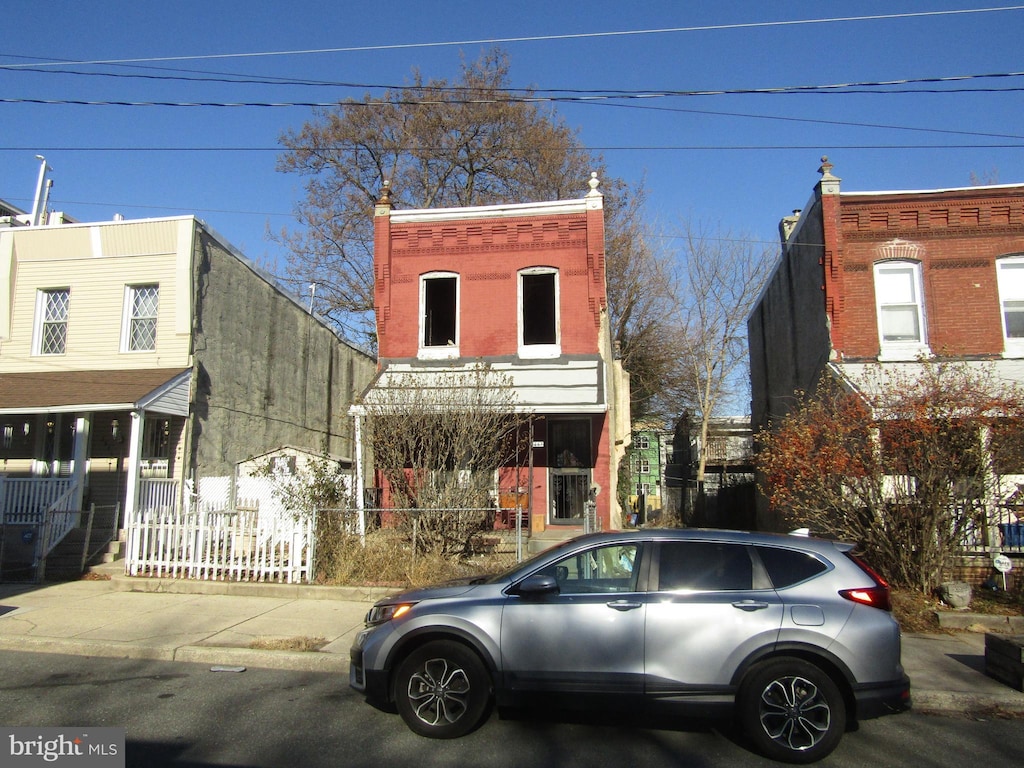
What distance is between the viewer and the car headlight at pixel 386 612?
17.6ft

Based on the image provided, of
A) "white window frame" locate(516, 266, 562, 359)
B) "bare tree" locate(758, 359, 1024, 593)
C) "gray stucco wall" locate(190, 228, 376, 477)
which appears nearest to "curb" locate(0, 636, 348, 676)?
"gray stucco wall" locate(190, 228, 376, 477)

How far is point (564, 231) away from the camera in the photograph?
623 inches

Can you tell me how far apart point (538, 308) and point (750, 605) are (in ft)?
39.2

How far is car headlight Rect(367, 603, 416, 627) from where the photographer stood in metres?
5.36

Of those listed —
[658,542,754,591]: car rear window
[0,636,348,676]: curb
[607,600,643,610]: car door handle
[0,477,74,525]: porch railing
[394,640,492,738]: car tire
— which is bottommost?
[0,636,348,676]: curb

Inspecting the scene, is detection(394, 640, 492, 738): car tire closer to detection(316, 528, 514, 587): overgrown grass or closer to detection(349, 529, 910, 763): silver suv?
detection(349, 529, 910, 763): silver suv

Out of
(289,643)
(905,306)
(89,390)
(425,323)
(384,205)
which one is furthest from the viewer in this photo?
(384,205)

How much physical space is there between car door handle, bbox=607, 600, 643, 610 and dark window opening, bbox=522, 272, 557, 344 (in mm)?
10972

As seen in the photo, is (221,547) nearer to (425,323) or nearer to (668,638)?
(425,323)

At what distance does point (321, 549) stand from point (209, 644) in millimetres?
3074

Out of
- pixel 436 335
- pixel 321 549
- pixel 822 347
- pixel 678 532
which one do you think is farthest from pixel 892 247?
pixel 321 549

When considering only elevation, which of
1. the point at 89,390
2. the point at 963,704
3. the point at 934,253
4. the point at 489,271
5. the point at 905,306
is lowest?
the point at 963,704

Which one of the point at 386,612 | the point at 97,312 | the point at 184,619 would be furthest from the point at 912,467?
the point at 97,312

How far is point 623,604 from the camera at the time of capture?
201 inches
